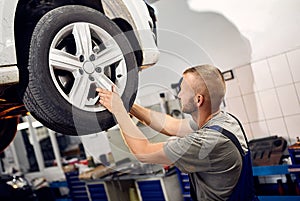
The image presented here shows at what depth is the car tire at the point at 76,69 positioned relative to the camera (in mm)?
892

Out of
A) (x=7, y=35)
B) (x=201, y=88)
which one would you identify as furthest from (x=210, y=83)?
(x=7, y=35)

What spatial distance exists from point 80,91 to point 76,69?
6 cm

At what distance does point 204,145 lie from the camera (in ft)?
3.67

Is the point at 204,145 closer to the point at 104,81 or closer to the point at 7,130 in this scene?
the point at 104,81

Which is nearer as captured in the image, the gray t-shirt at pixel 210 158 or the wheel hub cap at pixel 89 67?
the wheel hub cap at pixel 89 67

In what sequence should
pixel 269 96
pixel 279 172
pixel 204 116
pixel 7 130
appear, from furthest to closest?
pixel 269 96 < pixel 279 172 < pixel 7 130 < pixel 204 116

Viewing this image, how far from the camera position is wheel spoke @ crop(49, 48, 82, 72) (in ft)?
3.02

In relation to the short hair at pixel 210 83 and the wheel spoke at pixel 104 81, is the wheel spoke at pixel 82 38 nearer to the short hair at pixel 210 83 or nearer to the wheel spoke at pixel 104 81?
the wheel spoke at pixel 104 81

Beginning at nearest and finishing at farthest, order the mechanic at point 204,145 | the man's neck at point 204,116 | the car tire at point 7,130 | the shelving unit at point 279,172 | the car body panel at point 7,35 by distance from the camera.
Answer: the car body panel at point 7,35 → the mechanic at point 204,145 → the man's neck at point 204,116 → the car tire at point 7,130 → the shelving unit at point 279,172

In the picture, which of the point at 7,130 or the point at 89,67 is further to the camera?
the point at 7,130

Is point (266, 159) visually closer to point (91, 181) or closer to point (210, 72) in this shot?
→ point (210, 72)

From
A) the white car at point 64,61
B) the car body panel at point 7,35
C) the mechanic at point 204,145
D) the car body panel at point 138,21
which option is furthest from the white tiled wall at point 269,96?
the car body panel at point 7,35

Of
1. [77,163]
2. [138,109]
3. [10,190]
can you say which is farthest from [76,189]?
[138,109]

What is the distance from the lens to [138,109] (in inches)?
53.7
